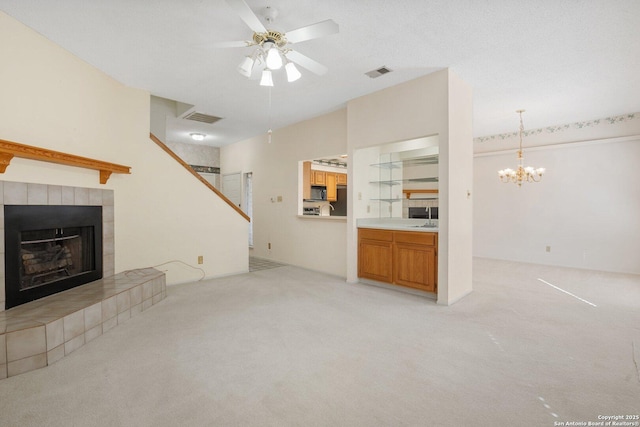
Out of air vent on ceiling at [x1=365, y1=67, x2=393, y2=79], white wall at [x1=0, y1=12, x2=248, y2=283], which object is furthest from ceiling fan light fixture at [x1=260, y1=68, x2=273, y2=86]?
white wall at [x1=0, y1=12, x2=248, y2=283]

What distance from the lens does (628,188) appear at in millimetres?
4805

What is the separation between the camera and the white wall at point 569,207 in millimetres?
4844

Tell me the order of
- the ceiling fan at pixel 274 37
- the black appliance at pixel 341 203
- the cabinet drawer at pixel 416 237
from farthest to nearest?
the black appliance at pixel 341 203 → the cabinet drawer at pixel 416 237 → the ceiling fan at pixel 274 37

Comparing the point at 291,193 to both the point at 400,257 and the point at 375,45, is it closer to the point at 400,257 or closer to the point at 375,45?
the point at 400,257

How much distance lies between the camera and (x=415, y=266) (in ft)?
11.8

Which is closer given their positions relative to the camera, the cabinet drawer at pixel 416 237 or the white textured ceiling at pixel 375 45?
the white textured ceiling at pixel 375 45

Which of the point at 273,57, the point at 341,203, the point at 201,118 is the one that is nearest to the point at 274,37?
the point at 273,57

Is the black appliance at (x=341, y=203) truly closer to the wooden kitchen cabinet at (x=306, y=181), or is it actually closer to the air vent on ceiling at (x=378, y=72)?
the wooden kitchen cabinet at (x=306, y=181)

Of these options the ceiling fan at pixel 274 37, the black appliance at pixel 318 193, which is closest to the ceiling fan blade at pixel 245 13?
the ceiling fan at pixel 274 37

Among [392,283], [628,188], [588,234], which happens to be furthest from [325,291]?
[628,188]

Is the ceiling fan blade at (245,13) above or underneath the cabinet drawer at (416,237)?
above

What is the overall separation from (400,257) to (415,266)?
228mm

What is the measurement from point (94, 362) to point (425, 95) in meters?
3.92

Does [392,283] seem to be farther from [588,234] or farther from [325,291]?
[588,234]
